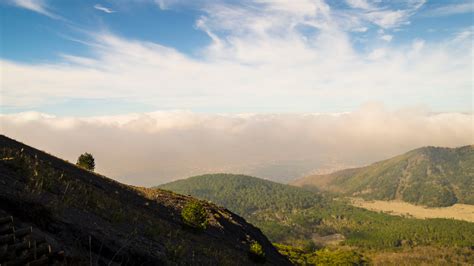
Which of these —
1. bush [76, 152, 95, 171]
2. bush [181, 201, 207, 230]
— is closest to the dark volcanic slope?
bush [181, 201, 207, 230]

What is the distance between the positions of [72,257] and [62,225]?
4.61 meters

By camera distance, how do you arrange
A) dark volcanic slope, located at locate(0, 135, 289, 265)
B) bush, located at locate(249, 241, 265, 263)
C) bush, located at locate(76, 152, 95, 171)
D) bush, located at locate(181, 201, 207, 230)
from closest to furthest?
dark volcanic slope, located at locate(0, 135, 289, 265)
bush, located at locate(181, 201, 207, 230)
bush, located at locate(249, 241, 265, 263)
bush, located at locate(76, 152, 95, 171)

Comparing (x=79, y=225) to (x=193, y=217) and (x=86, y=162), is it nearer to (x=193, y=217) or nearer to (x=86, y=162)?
(x=193, y=217)

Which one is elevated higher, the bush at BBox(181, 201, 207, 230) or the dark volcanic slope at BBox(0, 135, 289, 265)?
the dark volcanic slope at BBox(0, 135, 289, 265)

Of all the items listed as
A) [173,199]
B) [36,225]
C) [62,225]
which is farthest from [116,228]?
[173,199]

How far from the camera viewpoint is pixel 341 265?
166 m

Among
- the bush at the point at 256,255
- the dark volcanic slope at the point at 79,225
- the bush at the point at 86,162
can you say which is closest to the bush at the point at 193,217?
the bush at the point at 256,255

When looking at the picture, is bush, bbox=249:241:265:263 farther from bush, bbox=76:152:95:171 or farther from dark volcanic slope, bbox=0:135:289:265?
bush, bbox=76:152:95:171

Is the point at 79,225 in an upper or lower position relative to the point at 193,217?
upper

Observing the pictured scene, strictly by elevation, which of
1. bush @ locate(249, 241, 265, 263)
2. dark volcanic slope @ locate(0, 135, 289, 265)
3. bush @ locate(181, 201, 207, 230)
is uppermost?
dark volcanic slope @ locate(0, 135, 289, 265)

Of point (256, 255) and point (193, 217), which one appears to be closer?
point (193, 217)

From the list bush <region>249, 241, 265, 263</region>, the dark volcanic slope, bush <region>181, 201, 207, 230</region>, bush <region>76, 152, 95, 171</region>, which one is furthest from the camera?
bush <region>76, 152, 95, 171</region>

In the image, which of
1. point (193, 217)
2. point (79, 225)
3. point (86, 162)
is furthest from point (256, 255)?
point (86, 162)

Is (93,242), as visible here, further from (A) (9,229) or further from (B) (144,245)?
(A) (9,229)
